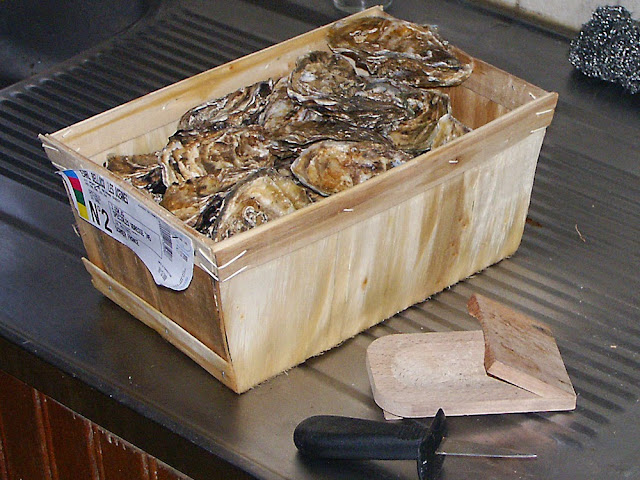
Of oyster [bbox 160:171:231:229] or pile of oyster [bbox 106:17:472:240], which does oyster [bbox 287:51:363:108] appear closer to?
pile of oyster [bbox 106:17:472:240]

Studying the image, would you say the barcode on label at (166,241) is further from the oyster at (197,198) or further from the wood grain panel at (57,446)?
the wood grain panel at (57,446)

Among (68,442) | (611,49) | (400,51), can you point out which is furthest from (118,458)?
(611,49)

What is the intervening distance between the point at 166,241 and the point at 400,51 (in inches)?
17.5

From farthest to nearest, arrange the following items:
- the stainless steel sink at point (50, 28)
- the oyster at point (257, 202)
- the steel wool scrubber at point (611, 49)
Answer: the stainless steel sink at point (50, 28) → the steel wool scrubber at point (611, 49) → the oyster at point (257, 202)

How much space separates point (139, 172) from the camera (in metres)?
1.03

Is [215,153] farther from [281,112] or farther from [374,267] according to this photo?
[374,267]

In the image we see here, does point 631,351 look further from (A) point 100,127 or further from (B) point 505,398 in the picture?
(A) point 100,127

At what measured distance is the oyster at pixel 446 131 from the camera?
1.07 meters

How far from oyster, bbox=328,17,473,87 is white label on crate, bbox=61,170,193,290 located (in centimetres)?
38

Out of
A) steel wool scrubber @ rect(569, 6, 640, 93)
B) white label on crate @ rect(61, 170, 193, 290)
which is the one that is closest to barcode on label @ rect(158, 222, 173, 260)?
white label on crate @ rect(61, 170, 193, 290)

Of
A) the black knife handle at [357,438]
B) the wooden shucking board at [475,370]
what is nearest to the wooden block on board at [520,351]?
the wooden shucking board at [475,370]

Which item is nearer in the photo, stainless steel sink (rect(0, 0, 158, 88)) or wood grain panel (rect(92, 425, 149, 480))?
wood grain panel (rect(92, 425, 149, 480))

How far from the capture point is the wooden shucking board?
36.0 inches

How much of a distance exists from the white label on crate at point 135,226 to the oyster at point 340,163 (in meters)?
0.17
